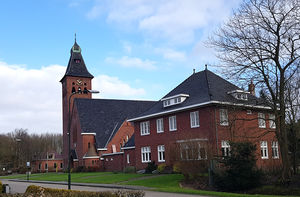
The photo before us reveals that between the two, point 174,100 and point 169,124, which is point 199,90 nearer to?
point 174,100

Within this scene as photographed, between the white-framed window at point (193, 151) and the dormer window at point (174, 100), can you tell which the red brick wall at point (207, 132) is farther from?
the white-framed window at point (193, 151)

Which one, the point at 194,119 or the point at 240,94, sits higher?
the point at 240,94

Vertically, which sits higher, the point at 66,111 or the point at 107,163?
the point at 66,111

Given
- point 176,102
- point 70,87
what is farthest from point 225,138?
point 70,87

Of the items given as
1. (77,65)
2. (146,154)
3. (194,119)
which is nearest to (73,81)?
(77,65)

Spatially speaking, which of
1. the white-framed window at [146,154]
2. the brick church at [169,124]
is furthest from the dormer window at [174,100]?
the white-framed window at [146,154]

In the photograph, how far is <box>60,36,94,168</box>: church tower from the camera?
65.8 metres

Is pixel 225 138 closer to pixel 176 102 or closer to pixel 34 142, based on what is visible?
pixel 176 102

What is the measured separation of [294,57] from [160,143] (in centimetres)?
1849

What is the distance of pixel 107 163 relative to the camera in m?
52.6

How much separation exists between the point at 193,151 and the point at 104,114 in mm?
37729

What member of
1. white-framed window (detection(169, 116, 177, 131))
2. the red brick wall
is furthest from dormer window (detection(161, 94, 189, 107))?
white-framed window (detection(169, 116, 177, 131))

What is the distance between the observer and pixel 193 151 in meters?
26.1

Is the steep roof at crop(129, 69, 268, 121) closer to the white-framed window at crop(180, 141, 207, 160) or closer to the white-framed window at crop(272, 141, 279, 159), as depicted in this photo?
the white-framed window at crop(180, 141, 207, 160)
